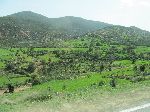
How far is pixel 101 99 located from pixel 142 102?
4.27ft

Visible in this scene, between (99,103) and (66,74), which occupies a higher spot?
(99,103)

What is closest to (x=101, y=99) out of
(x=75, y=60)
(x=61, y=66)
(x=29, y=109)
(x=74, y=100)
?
(x=74, y=100)

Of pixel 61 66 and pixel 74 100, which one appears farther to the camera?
pixel 61 66

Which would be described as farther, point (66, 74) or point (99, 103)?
point (66, 74)

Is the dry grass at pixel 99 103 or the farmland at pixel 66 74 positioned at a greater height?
the dry grass at pixel 99 103

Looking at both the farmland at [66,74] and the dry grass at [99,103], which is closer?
the dry grass at [99,103]

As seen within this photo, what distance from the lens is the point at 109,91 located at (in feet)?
42.2

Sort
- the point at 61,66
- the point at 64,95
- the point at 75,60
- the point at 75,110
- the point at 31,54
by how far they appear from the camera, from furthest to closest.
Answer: the point at 31,54 < the point at 75,60 < the point at 61,66 < the point at 64,95 < the point at 75,110

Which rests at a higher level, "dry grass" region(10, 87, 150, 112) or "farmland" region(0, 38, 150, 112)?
"dry grass" region(10, 87, 150, 112)

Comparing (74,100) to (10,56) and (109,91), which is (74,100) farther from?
(10,56)

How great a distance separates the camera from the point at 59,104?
10.8 m

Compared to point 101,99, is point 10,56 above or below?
below

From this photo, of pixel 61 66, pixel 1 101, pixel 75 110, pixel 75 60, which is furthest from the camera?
pixel 75 60

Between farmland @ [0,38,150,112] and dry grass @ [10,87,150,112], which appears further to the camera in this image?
farmland @ [0,38,150,112]
